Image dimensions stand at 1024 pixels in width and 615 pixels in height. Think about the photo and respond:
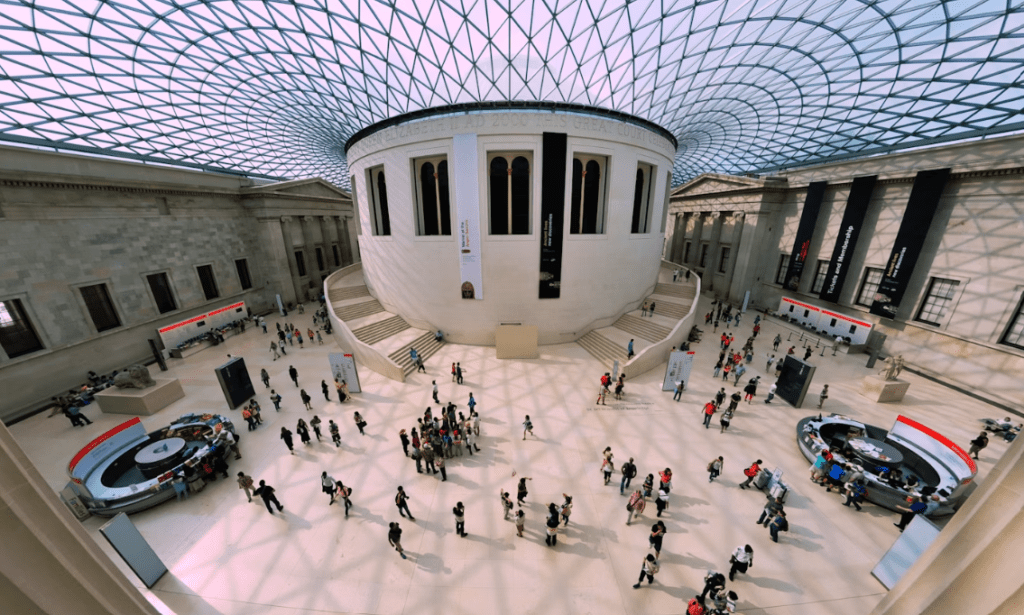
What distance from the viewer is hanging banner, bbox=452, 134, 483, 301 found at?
1853cm

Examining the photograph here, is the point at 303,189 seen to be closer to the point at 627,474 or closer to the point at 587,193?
the point at 587,193

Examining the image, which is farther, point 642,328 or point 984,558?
point 642,328

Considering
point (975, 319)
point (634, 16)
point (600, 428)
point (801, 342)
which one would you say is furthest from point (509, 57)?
point (975, 319)

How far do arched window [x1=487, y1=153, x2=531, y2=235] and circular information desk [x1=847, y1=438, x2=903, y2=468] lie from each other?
17.7 metres

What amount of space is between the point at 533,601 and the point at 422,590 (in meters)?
2.63

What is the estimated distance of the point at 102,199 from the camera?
1806 cm

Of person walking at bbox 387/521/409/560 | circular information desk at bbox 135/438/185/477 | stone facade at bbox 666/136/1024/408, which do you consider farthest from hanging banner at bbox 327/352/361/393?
stone facade at bbox 666/136/1024/408

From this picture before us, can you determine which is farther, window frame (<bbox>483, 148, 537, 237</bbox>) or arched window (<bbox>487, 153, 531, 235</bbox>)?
arched window (<bbox>487, 153, 531, 235</bbox>)

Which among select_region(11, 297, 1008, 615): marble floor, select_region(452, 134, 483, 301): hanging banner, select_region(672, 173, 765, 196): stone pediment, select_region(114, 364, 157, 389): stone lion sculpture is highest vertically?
select_region(672, 173, 765, 196): stone pediment

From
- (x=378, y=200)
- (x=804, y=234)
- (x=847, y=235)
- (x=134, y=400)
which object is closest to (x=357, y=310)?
(x=378, y=200)

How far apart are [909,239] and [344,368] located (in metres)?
33.0

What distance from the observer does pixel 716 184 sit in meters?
32.0

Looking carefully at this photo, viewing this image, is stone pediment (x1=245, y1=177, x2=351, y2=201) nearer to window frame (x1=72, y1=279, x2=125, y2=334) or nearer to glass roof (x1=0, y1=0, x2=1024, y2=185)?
glass roof (x1=0, y1=0, x2=1024, y2=185)

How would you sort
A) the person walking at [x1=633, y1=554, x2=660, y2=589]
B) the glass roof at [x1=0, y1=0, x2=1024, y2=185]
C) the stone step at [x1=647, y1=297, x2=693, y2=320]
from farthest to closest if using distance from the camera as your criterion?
the stone step at [x1=647, y1=297, x2=693, y2=320], the glass roof at [x1=0, y1=0, x2=1024, y2=185], the person walking at [x1=633, y1=554, x2=660, y2=589]
